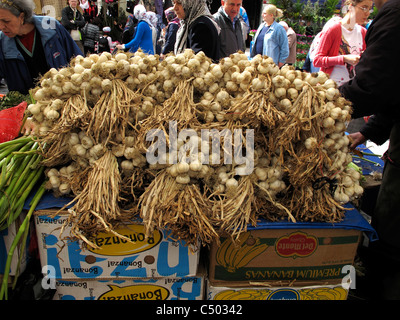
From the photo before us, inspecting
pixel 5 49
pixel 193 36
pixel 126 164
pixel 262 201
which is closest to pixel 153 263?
pixel 126 164

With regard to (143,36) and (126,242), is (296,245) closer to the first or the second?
(126,242)

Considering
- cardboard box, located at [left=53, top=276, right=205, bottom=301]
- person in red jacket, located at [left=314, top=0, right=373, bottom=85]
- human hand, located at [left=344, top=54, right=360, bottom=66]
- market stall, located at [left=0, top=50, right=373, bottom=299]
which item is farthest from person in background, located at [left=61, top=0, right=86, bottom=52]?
cardboard box, located at [left=53, top=276, right=205, bottom=301]

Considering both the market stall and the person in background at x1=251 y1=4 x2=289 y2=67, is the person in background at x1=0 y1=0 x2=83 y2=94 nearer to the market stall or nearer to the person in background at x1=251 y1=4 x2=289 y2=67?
the market stall

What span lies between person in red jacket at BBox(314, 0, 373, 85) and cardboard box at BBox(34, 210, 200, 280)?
2.62m

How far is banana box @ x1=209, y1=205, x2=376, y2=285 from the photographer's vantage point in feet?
4.98

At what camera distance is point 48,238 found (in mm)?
1504

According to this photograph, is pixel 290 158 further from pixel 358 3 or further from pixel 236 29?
pixel 236 29

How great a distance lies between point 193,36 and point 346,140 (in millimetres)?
1806

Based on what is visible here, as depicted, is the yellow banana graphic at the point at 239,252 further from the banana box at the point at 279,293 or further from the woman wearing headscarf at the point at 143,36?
the woman wearing headscarf at the point at 143,36

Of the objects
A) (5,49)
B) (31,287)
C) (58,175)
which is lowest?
(31,287)

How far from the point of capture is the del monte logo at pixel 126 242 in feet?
4.91

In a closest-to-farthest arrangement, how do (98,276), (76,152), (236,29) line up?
(76,152)
(98,276)
(236,29)

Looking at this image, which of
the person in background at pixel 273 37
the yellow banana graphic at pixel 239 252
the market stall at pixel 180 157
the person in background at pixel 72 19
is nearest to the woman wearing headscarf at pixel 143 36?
the person in background at pixel 72 19

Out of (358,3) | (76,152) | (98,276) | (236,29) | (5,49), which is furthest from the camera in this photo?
(236,29)
